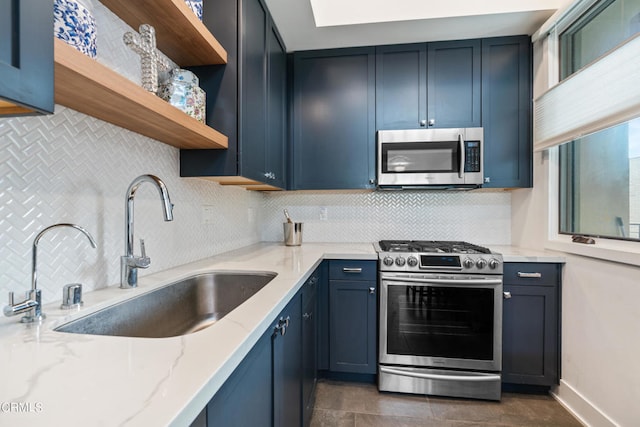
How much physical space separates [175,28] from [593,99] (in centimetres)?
207

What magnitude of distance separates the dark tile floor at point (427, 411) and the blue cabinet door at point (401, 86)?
193 centimetres

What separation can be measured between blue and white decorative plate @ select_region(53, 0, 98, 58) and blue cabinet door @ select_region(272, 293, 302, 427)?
0.98 metres

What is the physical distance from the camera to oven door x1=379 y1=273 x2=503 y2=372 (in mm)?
1829

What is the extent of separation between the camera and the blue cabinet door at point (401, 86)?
7.20 ft

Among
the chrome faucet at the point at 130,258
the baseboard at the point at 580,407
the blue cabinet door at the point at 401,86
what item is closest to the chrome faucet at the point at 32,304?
the chrome faucet at the point at 130,258

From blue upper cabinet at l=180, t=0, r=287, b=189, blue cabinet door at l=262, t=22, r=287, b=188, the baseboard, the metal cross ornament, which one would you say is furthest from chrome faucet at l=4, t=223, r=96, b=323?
the baseboard

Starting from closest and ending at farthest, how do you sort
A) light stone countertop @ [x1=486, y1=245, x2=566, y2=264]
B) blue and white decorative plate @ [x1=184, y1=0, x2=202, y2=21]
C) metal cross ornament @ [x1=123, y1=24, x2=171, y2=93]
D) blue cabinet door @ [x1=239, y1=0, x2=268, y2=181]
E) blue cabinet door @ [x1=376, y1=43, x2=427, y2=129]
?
metal cross ornament @ [x1=123, y1=24, x2=171, y2=93] < blue and white decorative plate @ [x1=184, y1=0, x2=202, y2=21] < blue cabinet door @ [x1=239, y1=0, x2=268, y2=181] < light stone countertop @ [x1=486, y1=245, x2=566, y2=264] < blue cabinet door @ [x1=376, y1=43, x2=427, y2=129]

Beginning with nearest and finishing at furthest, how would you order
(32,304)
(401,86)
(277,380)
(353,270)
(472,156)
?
(32,304)
(277,380)
(353,270)
(472,156)
(401,86)

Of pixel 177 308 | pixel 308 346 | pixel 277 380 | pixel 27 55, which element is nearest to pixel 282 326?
pixel 277 380

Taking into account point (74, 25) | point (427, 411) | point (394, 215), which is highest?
point (74, 25)

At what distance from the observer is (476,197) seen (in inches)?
96.4

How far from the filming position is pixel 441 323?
1866 mm

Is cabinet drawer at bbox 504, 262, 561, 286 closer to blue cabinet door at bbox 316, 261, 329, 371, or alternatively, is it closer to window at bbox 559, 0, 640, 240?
window at bbox 559, 0, 640, 240

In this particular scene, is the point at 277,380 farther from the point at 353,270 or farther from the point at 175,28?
the point at 175,28
